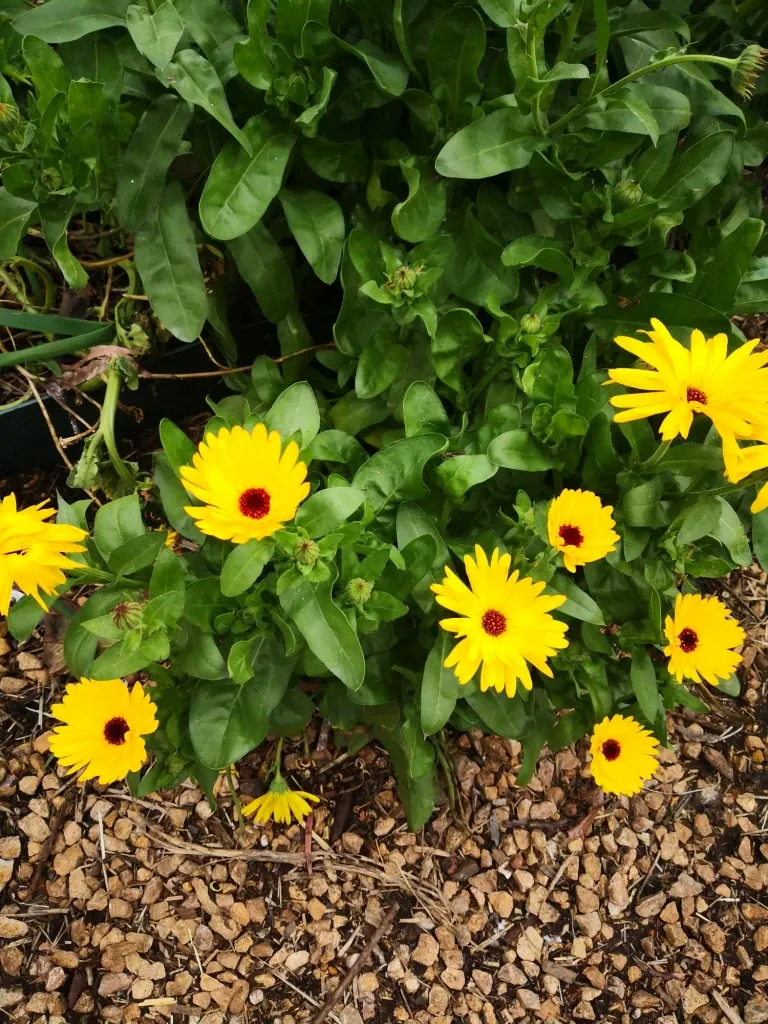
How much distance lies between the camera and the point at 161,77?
1.26m

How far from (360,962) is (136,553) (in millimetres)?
990

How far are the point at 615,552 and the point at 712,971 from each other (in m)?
1.01

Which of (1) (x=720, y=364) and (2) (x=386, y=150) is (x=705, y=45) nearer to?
(2) (x=386, y=150)

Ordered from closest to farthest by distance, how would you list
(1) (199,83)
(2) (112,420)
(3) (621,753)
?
(1) (199,83)
(3) (621,753)
(2) (112,420)

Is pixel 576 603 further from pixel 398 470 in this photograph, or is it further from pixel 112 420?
pixel 112 420

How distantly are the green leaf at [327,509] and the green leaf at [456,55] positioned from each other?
2.41 ft

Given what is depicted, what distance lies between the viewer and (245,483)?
3.56 ft

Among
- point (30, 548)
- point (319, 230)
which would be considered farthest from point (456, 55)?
point (30, 548)

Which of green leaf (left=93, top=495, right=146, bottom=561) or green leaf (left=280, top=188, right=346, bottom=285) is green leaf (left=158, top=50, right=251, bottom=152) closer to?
green leaf (left=280, top=188, right=346, bottom=285)

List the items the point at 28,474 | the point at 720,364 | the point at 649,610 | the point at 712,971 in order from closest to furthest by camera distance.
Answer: the point at 720,364, the point at 649,610, the point at 712,971, the point at 28,474

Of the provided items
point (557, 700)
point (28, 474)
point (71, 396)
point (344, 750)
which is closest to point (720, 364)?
point (557, 700)

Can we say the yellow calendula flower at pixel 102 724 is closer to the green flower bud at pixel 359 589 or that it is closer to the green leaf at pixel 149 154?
the green flower bud at pixel 359 589

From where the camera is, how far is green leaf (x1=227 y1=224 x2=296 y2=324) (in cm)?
151

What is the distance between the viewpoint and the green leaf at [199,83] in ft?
4.12
